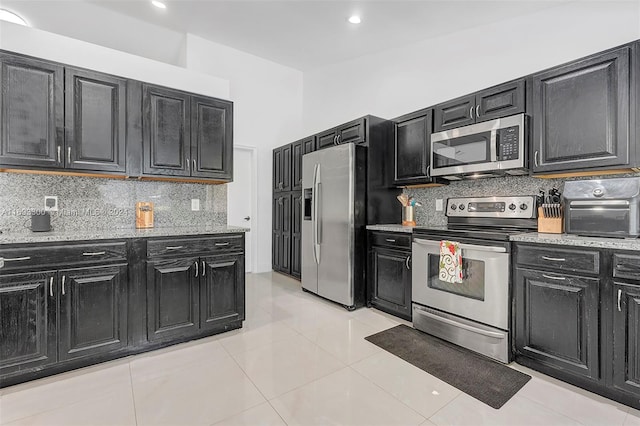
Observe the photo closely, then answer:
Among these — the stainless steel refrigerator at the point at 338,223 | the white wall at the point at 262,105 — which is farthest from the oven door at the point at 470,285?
the white wall at the point at 262,105

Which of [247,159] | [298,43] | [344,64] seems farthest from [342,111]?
[247,159]

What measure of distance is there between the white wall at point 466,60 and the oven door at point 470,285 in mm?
1875

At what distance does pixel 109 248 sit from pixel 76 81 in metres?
1.43

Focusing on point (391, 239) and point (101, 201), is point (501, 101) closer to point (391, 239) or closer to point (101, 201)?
point (391, 239)

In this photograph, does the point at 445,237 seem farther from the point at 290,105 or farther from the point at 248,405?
the point at 290,105

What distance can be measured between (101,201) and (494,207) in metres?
3.71

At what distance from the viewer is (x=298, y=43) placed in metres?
4.45

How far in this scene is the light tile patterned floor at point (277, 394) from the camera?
164cm

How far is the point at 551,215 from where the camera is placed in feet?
7.79

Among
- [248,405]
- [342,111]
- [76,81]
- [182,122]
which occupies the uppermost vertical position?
[342,111]

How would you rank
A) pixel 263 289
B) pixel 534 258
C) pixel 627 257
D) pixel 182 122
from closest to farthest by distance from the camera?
pixel 627 257 < pixel 534 258 < pixel 182 122 < pixel 263 289

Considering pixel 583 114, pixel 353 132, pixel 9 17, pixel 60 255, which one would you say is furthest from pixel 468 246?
pixel 9 17

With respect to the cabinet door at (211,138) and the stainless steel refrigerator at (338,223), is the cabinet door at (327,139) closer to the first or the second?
the stainless steel refrigerator at (338,223)

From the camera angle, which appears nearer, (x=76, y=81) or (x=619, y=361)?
(x=619, y=361)
